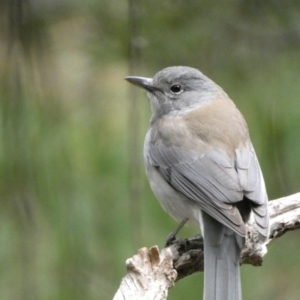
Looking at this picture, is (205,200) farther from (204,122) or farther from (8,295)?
(8,295)

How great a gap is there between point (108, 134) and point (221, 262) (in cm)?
196

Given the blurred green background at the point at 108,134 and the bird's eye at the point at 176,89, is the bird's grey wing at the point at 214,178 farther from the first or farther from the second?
the bird's eye at the point at 176,89

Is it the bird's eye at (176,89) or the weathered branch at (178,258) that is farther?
the bird's eye at (176,89)

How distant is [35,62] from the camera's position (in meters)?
6.36

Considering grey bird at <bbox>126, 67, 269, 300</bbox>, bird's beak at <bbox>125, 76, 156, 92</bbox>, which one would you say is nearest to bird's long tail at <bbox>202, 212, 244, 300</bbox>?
grey bird at <bbox>126, 67, 269, 300</bbox>

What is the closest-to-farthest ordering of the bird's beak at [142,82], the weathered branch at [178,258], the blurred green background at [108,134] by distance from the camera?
1. the weathered branch at [178,258]
2. the blurred green background at [108,134]
3. the bird's beak at [142,82]

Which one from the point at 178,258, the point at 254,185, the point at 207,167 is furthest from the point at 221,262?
the point at 207,167

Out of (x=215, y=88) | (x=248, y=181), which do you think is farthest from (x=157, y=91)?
(x=248, y=181)

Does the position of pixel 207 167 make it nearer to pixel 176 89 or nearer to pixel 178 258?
pixel 178 258

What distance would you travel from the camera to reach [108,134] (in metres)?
6.67

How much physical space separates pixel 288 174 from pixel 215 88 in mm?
906

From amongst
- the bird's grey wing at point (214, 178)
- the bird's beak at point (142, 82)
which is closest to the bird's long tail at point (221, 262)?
the bird's grey wing at point (214, 178)

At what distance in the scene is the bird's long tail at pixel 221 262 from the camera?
4.95 meters

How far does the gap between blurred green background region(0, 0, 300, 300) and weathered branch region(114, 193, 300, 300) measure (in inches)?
24.7
